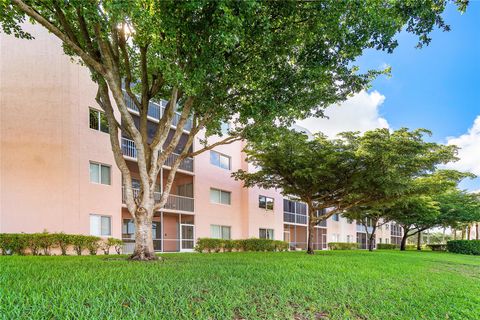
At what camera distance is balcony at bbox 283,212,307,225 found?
35.5m

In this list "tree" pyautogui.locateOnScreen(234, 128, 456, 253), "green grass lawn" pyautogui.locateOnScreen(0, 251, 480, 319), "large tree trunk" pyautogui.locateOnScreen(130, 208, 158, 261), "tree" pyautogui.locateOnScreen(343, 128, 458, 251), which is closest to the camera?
"green grass lawn" pyautogui.locateOnScreen(0, 251, 480, 319)

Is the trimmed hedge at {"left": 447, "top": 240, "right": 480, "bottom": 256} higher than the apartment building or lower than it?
lower

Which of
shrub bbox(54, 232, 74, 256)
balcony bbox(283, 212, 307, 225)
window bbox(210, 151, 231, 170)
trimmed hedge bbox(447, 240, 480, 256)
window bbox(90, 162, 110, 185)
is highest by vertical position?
window bbox(210, 151, 231, 170)

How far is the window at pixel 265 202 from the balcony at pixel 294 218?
3369mm

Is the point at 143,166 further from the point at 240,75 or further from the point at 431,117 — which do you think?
the point at 431,117

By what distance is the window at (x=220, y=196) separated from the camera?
25980 millimetres

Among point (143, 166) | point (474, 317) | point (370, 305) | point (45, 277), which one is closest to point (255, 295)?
point (370, 305)

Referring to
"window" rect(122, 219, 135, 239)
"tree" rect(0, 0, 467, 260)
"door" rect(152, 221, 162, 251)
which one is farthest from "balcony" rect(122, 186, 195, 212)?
"tree" rect(0, 0, 467, 260)

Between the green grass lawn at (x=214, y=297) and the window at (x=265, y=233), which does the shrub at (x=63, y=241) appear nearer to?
the green grass lawn at (x=214, y=297)

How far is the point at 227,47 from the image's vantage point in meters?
8.59

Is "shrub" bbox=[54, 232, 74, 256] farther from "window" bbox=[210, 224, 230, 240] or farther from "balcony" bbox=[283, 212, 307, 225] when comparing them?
"balcony" bbox=[283, 212, 307, 225]

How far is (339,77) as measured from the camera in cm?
1184

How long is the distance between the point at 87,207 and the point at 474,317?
51.9ft

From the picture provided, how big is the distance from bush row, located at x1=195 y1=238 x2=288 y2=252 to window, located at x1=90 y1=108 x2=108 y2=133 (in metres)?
8.79
